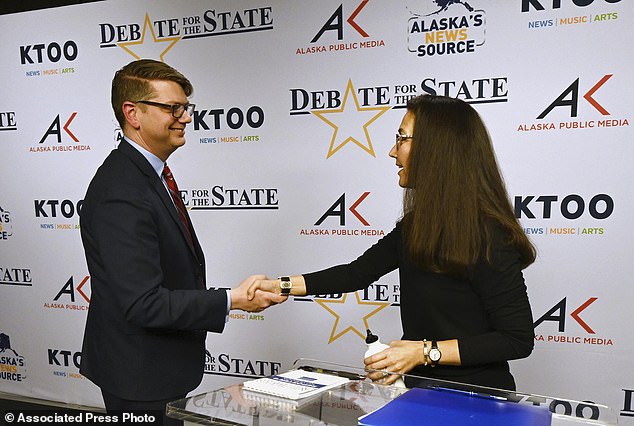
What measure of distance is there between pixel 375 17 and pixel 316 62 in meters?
0.38

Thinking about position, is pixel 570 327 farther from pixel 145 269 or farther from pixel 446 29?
pixel 145 269

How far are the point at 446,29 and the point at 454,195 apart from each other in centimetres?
147

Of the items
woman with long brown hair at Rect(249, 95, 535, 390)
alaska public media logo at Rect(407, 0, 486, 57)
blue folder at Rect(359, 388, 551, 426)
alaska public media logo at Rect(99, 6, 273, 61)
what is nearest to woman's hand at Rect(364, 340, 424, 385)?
woman with long brown hair at Rect(249, 95, 535, 390)

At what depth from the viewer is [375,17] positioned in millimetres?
2801

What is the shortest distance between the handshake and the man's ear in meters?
0.62

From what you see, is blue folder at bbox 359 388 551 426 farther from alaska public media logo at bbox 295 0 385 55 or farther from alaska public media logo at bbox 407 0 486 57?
alaska public media logo at bbox 295 0 385 55

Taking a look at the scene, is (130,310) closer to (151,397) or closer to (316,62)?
(151,397)

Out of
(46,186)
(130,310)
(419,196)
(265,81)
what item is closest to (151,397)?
(130,310)

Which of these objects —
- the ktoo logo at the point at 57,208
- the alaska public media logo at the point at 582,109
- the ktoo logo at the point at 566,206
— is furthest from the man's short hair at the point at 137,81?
the ktoo logo at the point at 57,208

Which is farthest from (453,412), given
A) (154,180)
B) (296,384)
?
Result: (154,180)

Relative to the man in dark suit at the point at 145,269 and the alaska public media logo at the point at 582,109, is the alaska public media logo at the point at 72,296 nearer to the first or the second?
the man in dark suit at the point at 145,269

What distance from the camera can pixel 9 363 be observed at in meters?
3.76

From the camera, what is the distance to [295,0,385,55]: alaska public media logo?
282cm

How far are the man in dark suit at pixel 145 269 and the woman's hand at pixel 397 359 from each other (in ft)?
1.63
